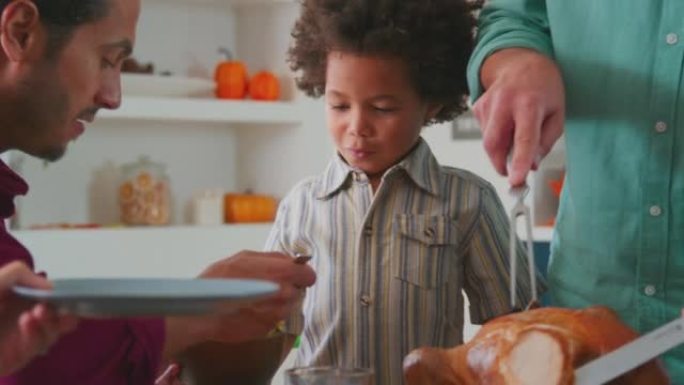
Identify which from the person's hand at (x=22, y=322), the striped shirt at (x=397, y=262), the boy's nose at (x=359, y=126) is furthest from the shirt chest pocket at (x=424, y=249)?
the person's hand at (x=22, y=322)

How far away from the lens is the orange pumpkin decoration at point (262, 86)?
407 cm

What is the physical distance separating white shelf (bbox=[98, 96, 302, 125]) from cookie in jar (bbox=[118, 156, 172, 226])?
0.21 metres

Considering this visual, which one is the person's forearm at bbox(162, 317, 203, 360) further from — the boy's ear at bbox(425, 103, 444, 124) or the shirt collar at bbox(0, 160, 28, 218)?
the boy's ear at bbox(425, 103, 444, 124)

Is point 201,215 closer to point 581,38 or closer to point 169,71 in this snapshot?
point 169,71

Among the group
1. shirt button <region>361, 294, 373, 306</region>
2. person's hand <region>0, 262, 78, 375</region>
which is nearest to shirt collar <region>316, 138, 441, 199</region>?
shirt button <region>361, 294, 373, 306</region>

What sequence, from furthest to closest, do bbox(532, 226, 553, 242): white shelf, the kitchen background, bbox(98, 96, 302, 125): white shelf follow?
1. bbox(98, 96, 302, 125): white shelf
2. the kitchen background
3. bbox(532, 226, 553, 242): white shelf

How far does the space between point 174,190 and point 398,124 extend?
295 centimetres

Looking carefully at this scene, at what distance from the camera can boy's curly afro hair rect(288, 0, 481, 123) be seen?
4.40 feet

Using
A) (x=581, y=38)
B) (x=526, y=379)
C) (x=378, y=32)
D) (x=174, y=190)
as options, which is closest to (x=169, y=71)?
(x=174, y=190)

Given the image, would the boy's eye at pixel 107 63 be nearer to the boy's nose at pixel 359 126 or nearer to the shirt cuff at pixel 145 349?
the shirt cuff at pixel 145 349

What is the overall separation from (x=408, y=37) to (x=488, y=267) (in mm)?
315

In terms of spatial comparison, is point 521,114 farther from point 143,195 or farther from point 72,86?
point 143,195

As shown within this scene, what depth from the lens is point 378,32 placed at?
1.33 meters

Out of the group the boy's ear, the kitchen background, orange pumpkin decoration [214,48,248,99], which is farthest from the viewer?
orange pumpkin decoration [214,48,248,99]
